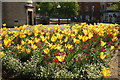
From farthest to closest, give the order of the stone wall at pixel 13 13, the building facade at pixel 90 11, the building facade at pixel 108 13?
1. the building facade at pixel 90 11
2. the building facade at pixel 108 13
3. the stone wall at pixel 13 13

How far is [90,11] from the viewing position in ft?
162

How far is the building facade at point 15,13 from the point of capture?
22933 millimetres

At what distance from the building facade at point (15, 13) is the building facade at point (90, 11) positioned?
26494 millimetres

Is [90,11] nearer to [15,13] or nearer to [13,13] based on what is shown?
[15,13]

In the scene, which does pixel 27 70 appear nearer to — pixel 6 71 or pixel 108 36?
pixel 6 71

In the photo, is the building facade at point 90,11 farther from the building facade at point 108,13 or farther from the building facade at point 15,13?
the building facade at point 15,13

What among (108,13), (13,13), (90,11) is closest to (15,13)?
(13,13)

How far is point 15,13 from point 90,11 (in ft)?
99.7

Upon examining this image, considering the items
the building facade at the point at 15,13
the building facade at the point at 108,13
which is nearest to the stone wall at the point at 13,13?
the building facade at the point at 15,13

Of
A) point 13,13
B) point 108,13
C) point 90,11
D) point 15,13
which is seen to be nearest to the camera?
point 13,13

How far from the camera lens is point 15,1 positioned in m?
23.7

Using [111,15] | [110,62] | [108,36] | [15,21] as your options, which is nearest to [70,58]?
[110,62]

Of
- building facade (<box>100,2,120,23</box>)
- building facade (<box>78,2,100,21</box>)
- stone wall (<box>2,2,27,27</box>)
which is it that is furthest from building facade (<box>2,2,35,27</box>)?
building facade (<box>78,2,100,21</box>)

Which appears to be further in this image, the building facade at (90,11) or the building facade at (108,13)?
the building facade at (90,11)
